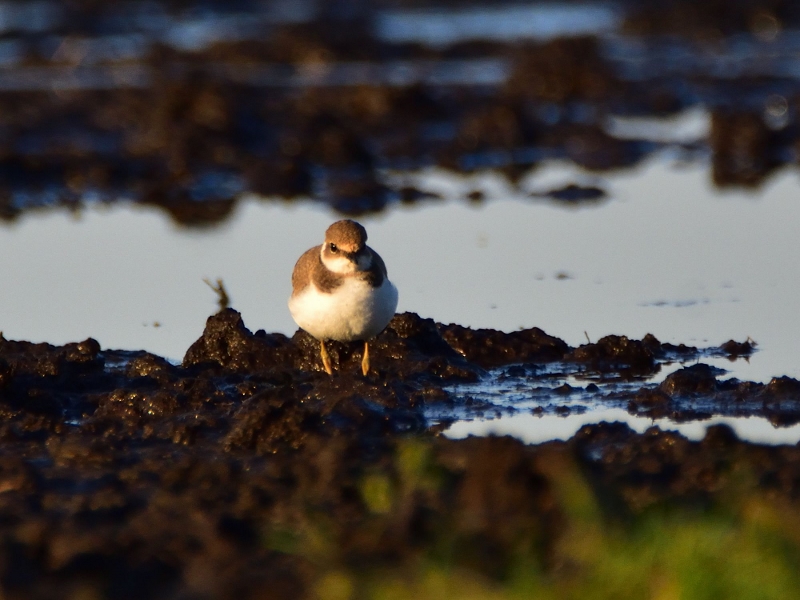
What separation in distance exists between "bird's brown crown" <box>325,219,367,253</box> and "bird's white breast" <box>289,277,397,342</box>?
7.2 inches

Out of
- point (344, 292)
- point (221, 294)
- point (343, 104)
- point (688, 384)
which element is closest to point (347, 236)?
point (344, 292)

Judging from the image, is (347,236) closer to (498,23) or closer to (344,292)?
(344,292)

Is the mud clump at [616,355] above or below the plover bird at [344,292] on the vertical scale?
below

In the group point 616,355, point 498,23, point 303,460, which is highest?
point 498,23

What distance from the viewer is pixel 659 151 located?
14914mm

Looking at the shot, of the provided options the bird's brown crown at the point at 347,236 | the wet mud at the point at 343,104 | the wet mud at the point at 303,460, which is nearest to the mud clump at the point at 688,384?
the wet mud at the point at 303,460

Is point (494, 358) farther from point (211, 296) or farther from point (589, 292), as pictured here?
point (211, 296)

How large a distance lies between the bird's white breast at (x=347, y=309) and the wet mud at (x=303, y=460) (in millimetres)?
275

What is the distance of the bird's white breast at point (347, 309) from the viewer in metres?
7.10

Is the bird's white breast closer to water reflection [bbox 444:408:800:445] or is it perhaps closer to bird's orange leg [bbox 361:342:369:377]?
bird's orange leg [bbox 361:342:369:377]

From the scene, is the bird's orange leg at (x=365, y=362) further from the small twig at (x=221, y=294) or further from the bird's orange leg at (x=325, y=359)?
the small twig at (x=221, y=294)

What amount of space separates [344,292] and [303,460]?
139 cm

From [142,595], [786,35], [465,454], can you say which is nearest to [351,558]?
[142,595]

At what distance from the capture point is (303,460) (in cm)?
589
